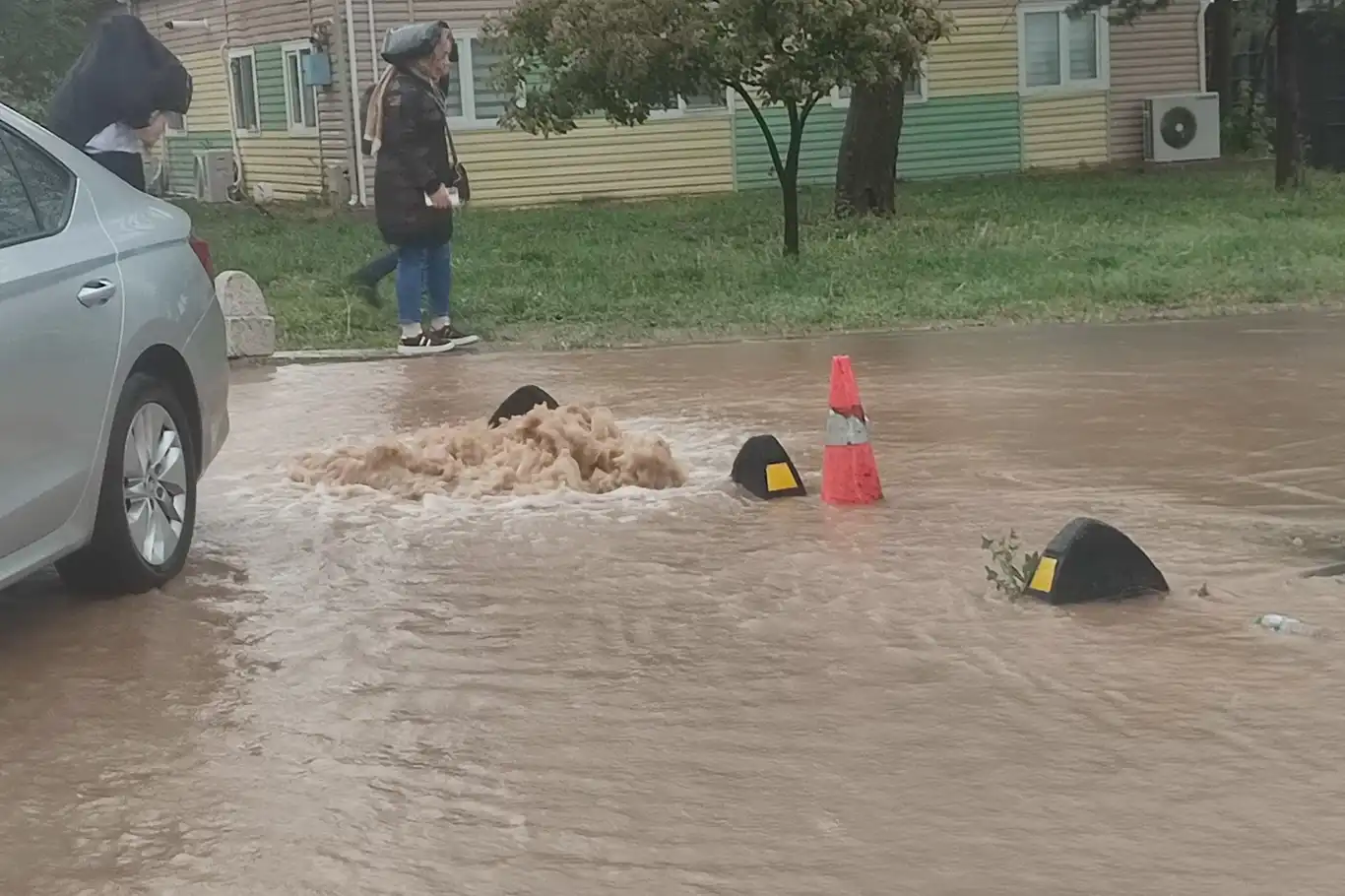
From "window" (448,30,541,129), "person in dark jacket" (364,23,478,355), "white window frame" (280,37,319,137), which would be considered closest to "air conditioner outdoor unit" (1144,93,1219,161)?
"window" (448,30,541,129)

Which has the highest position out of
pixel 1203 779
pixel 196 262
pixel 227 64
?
pixel 227 64

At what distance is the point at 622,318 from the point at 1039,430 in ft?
17.0

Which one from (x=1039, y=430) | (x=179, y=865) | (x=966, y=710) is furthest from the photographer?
(x=1039, y=430)

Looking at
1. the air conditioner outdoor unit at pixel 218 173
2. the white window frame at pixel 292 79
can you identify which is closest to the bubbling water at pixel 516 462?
the white window frame at pixel 292 79

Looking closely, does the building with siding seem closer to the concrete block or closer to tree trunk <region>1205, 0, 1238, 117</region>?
tree trunk <region>1205, 0, 1238, 117</region>

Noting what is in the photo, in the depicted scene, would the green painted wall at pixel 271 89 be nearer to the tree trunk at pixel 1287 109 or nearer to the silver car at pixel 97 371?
the tree trunk at pixel 1287 109

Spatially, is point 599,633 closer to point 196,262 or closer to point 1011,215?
point 196,262

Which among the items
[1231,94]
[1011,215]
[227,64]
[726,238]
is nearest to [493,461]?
[726,238]

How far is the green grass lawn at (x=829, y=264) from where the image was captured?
13.3 meters

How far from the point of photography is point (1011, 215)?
2067cm

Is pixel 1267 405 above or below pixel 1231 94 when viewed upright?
below

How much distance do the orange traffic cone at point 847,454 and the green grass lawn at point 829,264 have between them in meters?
5.21

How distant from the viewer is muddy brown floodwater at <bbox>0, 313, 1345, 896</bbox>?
156 inches

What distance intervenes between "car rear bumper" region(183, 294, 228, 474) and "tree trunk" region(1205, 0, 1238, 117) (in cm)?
2933
